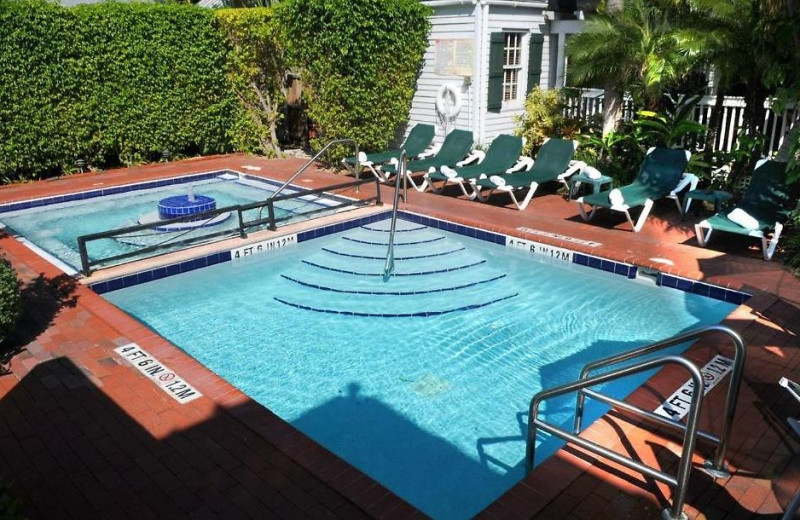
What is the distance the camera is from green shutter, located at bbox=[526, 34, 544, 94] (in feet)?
43.3

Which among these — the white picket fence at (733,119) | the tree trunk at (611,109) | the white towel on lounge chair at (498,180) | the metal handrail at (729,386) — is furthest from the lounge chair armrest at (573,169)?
the metal handrail at (729,386)

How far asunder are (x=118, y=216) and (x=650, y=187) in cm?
869

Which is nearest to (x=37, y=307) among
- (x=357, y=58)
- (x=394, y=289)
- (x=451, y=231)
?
(x=394, y=289)

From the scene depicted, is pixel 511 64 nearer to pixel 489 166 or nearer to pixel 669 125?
pixel 489 166

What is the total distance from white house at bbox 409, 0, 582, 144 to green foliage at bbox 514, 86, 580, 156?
0.78 metres

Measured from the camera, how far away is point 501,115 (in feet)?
43.2

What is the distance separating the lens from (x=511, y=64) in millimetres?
13227

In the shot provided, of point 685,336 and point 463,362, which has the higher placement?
point 685,336

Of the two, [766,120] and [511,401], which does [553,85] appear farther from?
[511,401]

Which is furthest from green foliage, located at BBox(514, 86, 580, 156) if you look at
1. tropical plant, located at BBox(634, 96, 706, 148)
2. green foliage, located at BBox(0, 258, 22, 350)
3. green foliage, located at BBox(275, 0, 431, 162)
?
green foliage, located at BBox(0, 258, 22, 350)

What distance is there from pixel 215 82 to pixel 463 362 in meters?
11.3

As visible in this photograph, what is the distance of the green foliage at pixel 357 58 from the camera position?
1162 centimetres

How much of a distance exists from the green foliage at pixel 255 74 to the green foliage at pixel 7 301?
33.4 ft

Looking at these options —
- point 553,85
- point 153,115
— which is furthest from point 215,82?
point 553,85
